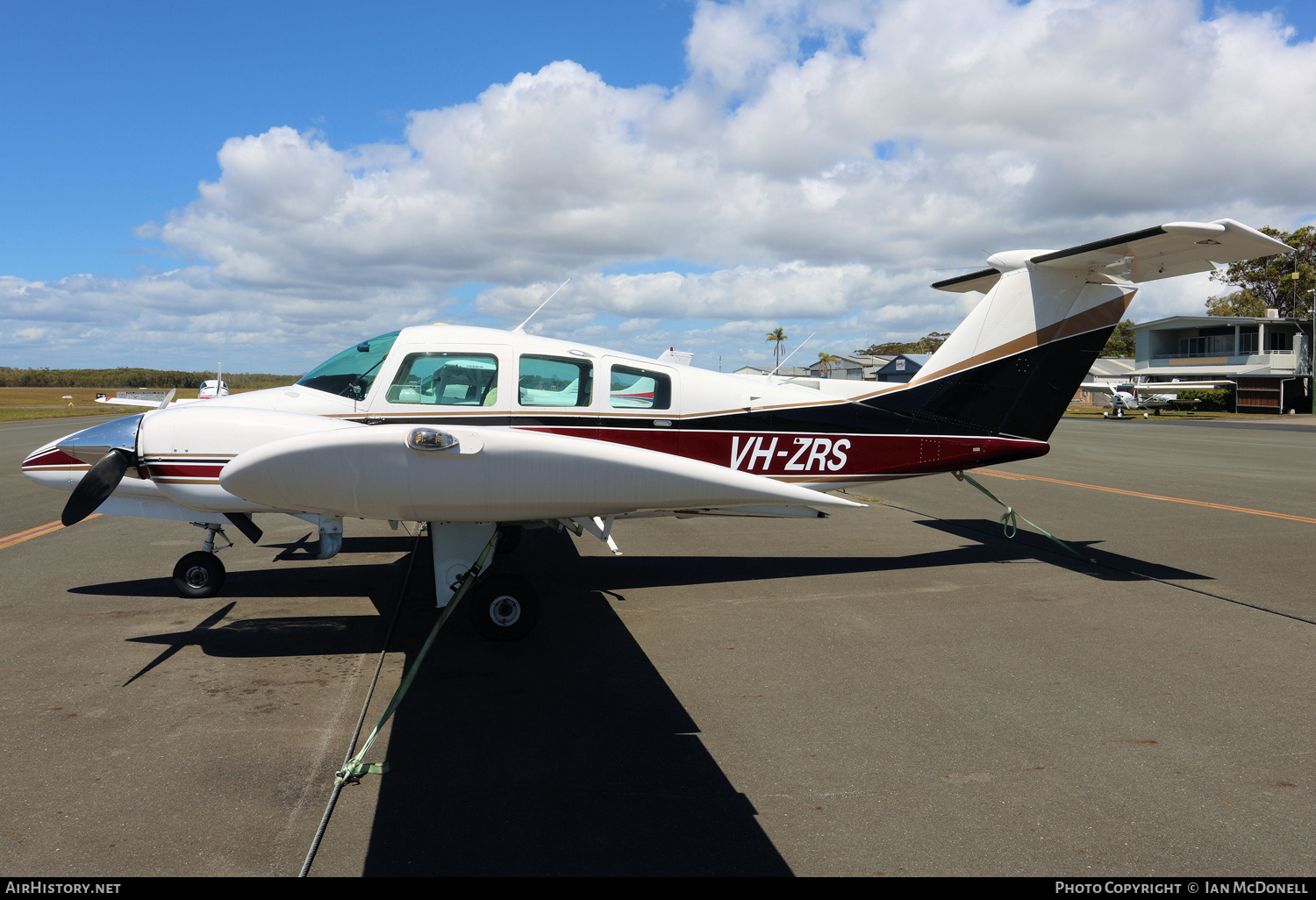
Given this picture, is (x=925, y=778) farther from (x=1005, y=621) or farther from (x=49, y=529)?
(x=49, y=529)

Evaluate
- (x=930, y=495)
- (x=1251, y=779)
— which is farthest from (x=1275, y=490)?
(x=1251, y=779)

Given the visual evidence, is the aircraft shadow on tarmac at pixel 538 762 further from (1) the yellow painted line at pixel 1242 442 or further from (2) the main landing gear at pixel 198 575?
(1) the yellow painted line at pixel 1242 442

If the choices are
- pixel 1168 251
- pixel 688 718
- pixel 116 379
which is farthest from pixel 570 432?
pixel 116 379

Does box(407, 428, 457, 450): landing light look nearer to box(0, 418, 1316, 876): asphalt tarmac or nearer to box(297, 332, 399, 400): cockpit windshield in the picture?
box(0, 418, 1316, 876): asphalt tarmac

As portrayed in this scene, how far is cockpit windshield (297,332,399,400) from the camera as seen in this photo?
5879 millimetres

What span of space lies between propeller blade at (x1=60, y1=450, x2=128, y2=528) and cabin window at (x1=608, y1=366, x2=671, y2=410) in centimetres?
355

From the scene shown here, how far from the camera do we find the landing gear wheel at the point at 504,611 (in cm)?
502

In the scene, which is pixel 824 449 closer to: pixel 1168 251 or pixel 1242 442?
pixel 1168 251

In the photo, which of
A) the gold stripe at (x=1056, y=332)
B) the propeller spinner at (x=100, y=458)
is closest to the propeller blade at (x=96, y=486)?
the propeller spinner at (x=100, y=458)

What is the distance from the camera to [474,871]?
2600 millimetres

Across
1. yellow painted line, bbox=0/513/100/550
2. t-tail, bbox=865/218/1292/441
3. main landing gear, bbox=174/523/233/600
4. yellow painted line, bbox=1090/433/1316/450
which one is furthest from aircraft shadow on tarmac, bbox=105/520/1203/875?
yellow painted line, bbox=1090/433/1316/450

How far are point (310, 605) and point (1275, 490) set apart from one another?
47.8 ft

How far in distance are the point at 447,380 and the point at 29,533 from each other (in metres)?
6.78

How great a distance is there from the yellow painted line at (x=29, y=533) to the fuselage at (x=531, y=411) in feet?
11.8
